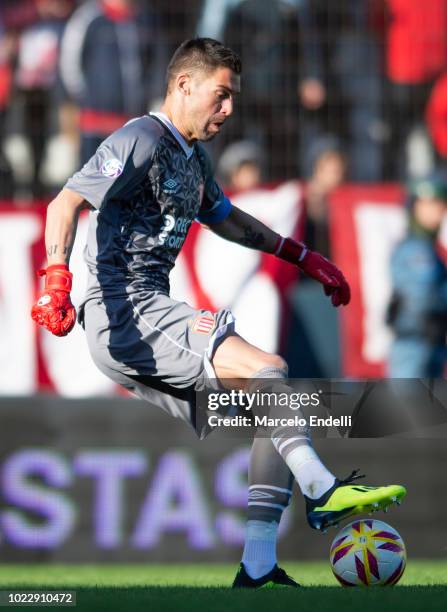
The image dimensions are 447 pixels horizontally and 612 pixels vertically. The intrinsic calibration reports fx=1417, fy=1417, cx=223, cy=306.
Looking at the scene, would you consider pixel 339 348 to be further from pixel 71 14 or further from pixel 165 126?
pixel 165 126

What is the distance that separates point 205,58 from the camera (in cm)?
566

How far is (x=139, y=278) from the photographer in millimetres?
5641

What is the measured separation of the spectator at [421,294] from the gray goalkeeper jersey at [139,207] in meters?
4.13

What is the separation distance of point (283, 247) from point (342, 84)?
413cm

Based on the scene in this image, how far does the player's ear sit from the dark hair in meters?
0.03

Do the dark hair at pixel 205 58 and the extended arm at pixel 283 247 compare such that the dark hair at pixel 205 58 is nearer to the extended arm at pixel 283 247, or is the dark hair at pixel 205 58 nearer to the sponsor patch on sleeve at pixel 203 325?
the extended arm at pixel 283 247

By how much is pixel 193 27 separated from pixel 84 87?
0.89 metres

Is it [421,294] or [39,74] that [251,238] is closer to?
[421,294]

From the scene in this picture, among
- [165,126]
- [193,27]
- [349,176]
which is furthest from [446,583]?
[193,27]

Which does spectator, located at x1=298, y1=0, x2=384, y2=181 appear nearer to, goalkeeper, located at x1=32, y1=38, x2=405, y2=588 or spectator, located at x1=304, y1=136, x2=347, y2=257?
spectator, located at x1=304, y1=136, x2=347, y2=257

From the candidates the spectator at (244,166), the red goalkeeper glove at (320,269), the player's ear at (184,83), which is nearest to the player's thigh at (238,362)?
the red goalkeeper glove at (320,269)

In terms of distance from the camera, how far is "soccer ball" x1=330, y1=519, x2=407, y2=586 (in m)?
5.56

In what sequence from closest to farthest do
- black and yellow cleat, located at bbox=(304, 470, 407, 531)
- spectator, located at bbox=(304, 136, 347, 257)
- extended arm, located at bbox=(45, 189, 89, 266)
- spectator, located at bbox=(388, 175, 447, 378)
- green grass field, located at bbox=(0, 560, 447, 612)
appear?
green grass field, located at bbox=(0, 560, 447, 612), black and yellow cleat, located at bbox=(304, 470, 407, 531), extended arm, located at bbox=(45, 189, 89, 266), spectator, located at bbox=(388, 175, 447, 378), spectator, located at bbox=(304, 136, 347, 257)

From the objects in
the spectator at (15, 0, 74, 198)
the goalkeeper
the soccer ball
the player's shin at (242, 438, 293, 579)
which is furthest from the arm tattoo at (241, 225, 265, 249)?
the spectator at (15, 0, 74, 198)
